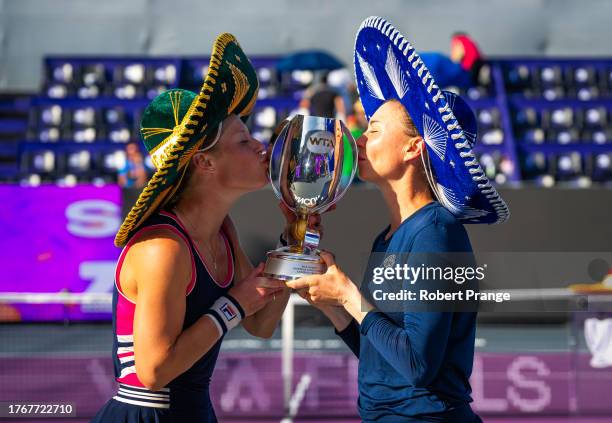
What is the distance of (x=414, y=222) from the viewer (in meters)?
2.97

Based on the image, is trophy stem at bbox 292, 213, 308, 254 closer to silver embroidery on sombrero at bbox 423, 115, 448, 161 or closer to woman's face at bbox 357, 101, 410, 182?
woman's face at bbox 357, 101, 410, 182

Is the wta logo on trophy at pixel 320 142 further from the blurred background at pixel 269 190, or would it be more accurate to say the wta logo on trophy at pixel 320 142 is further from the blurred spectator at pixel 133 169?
the blurred spectator at pixel 133 169

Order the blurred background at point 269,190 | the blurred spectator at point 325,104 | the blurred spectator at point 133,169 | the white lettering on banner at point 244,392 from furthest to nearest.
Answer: the blurred spectator at point 133,169
the blurred spectator at point 325,104
the blurred background at point 269,190
the white lettering on banner at point 244,392

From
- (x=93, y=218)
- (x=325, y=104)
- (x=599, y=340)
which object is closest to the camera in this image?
(x=599, y=340)

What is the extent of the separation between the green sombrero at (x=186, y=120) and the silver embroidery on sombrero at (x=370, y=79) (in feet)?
1.27

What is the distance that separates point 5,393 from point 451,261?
485 centimetres

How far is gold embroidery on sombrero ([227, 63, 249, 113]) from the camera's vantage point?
9.83 ft

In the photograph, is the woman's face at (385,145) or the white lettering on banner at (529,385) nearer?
the woman's face at (385,145)

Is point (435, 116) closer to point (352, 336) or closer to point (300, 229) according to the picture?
point (300, 229)

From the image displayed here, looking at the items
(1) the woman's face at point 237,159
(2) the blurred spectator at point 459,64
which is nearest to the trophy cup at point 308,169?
(1) the woman's face at point 237,159

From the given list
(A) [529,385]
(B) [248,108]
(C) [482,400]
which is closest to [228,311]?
(B) [248,108]

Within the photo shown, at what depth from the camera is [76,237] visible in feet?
32.4

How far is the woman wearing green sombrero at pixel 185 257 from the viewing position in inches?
112

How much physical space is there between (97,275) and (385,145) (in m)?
7.15
